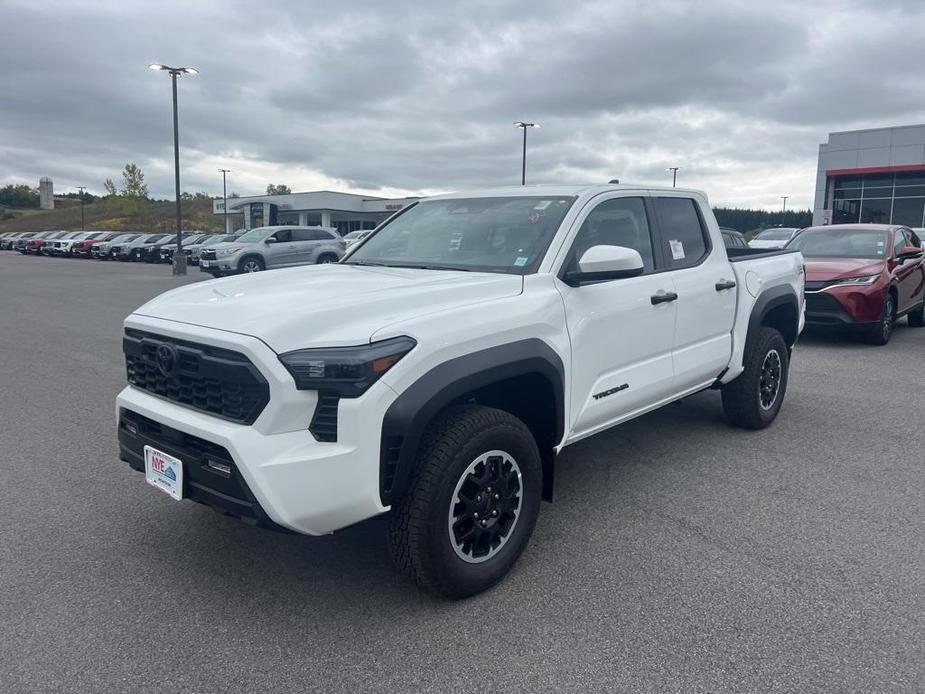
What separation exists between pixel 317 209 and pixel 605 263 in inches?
2592

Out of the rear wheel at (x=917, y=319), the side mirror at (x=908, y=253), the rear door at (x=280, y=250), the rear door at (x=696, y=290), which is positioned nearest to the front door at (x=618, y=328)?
the rear door at (x=696, y=290)

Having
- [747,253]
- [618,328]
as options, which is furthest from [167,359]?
[747,253]

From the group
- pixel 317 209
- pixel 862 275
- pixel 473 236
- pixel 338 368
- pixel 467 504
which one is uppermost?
pixel 317 209

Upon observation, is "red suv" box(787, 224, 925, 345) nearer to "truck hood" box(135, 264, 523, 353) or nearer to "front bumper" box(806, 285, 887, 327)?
"front bumper" box(806, 285, 887, 327)

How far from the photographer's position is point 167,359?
3232mm

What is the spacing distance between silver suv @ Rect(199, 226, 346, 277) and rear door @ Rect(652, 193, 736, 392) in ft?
62.9

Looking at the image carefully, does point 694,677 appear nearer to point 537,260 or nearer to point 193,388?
point 537,260

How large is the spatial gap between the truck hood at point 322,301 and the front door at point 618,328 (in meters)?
0.47

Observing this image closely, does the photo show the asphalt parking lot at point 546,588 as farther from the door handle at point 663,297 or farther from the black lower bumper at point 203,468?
the door handle at point 663,297

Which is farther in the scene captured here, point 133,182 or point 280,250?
point 133,182

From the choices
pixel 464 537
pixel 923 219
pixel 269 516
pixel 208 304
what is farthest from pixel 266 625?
pixel 923 219

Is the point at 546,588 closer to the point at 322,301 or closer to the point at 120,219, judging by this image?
the point at 322,301

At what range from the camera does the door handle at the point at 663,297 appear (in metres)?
4.34

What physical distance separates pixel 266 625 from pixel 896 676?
2429 mm
